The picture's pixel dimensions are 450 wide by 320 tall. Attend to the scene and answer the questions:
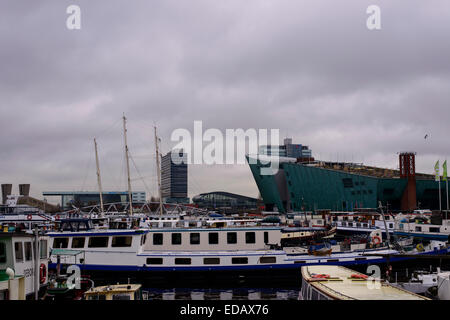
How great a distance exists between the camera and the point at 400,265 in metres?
36.8

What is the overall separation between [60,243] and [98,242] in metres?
3.16

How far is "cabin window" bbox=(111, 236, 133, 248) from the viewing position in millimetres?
33844

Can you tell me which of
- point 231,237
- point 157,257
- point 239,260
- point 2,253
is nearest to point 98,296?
point 2,253

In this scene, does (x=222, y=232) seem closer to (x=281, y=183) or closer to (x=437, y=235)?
(x=437, y=235)

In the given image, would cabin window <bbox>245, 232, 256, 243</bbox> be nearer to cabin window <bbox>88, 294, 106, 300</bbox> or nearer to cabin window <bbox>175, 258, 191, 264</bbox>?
cabin window <bbox>175, 258, 191, 264</bbox>

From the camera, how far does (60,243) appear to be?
34.2 meters

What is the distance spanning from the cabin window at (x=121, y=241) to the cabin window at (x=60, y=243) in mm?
3734

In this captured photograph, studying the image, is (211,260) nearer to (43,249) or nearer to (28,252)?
(43,249)

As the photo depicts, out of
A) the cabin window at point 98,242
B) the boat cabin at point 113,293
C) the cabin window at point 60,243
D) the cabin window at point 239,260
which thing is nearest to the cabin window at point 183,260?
the cabin window at point 239,260

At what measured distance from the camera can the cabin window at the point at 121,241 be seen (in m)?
33.8

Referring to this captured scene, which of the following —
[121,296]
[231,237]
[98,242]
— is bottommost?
[121,296]

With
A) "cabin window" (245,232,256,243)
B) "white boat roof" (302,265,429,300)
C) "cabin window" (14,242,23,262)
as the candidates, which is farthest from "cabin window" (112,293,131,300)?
"cabin window" (245,232,256,243)

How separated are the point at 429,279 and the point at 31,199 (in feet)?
520
